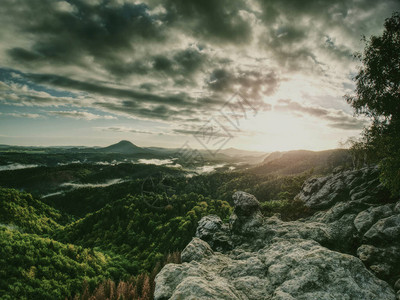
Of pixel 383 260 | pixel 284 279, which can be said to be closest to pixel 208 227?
pixel 284 279

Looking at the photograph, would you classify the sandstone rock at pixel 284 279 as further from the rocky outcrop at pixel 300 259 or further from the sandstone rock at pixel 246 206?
the sandstone rock at pixel 246 206

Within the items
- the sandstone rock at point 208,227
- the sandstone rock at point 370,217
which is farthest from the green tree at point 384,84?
the sandstone rock at point 208,227

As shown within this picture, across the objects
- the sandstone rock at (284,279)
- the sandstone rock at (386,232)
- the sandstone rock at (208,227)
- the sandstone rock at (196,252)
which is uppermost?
the sandstone rock at (386,232)

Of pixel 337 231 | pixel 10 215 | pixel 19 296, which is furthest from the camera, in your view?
pixel 10 215

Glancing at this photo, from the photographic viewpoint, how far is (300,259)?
35.0ft

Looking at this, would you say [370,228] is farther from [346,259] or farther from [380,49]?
[380,49]

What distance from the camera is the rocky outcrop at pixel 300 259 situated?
8719mm

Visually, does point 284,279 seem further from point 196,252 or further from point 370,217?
point 370,217

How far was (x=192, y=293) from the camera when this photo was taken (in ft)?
26.1

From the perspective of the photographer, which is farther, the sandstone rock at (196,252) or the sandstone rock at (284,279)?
the sandstone rock at (196,252)

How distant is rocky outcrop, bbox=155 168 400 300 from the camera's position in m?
8.72

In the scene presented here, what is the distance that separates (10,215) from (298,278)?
14910 centimetres

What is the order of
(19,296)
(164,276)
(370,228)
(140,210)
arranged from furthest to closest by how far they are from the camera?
(140,210) → (19,296) → (370,228) → (164,276)

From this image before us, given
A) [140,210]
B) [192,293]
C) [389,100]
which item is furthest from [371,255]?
[140,210]
